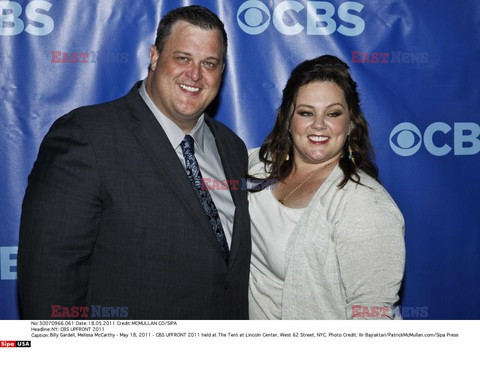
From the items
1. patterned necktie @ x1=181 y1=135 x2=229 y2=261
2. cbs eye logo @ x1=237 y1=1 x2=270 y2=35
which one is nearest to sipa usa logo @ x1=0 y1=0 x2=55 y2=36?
cbs eye logo @ x1=237 y1=1 x2=270 y2=35

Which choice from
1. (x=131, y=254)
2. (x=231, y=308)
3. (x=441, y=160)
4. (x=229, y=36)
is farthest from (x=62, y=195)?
(x=441, y=160)

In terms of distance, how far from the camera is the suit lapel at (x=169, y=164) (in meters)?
1.46

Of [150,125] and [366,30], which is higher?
[366,30]

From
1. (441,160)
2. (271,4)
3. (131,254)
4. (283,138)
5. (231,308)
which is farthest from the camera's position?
(441,160)

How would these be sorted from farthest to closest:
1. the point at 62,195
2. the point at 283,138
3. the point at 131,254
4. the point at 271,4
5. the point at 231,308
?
the point at 271,4
the point at 283,138
the point at 231,308
the point at 131,254
the point at 62,195

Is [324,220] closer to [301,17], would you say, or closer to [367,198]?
[367,198]

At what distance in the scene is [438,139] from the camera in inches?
89.5

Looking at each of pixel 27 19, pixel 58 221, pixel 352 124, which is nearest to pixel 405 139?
pixel 352 124

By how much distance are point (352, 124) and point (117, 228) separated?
93 centimetres

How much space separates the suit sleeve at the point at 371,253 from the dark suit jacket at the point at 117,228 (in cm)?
38

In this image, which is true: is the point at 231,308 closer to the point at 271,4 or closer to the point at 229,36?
the point at 229,36

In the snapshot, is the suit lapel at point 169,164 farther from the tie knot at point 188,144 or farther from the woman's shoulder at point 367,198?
the woman's shoulder at point 367,198

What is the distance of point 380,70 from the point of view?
2.22 metres

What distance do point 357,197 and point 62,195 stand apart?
0.91 m
